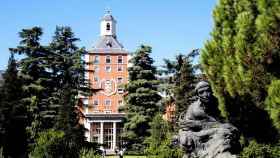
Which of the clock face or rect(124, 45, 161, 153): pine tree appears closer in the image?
rect(124, 45, 161, 153): pine tree

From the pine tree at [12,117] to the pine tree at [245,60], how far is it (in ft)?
53.0

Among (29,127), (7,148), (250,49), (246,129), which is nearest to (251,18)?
(250,49)

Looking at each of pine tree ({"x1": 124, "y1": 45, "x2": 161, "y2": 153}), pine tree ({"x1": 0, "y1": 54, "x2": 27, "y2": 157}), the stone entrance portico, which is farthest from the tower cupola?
pine tree ({"x1": 0, "y1": 54, "x2": 27, "y2": 157})

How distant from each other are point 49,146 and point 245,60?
39.6 feet

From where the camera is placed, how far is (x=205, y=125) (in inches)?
376

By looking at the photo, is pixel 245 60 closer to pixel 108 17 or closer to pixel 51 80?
pixel 51 80

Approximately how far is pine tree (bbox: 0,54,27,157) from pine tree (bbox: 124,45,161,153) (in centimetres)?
1662

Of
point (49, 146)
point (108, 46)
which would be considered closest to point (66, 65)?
point (49, 146)

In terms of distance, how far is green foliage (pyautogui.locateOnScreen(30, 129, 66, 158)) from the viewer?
21578mm

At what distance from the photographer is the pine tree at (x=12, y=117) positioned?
2736 cm

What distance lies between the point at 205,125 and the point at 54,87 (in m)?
28.6

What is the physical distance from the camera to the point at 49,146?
852 inches

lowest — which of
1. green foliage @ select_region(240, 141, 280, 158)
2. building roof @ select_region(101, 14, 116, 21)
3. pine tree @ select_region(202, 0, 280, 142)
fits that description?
green foliage @ select_region(240, 141, 280, 158)

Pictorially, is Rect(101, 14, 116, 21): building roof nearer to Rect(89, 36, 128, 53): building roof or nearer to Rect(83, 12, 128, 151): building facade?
Rect(89, 36, 128, 53): building roof
